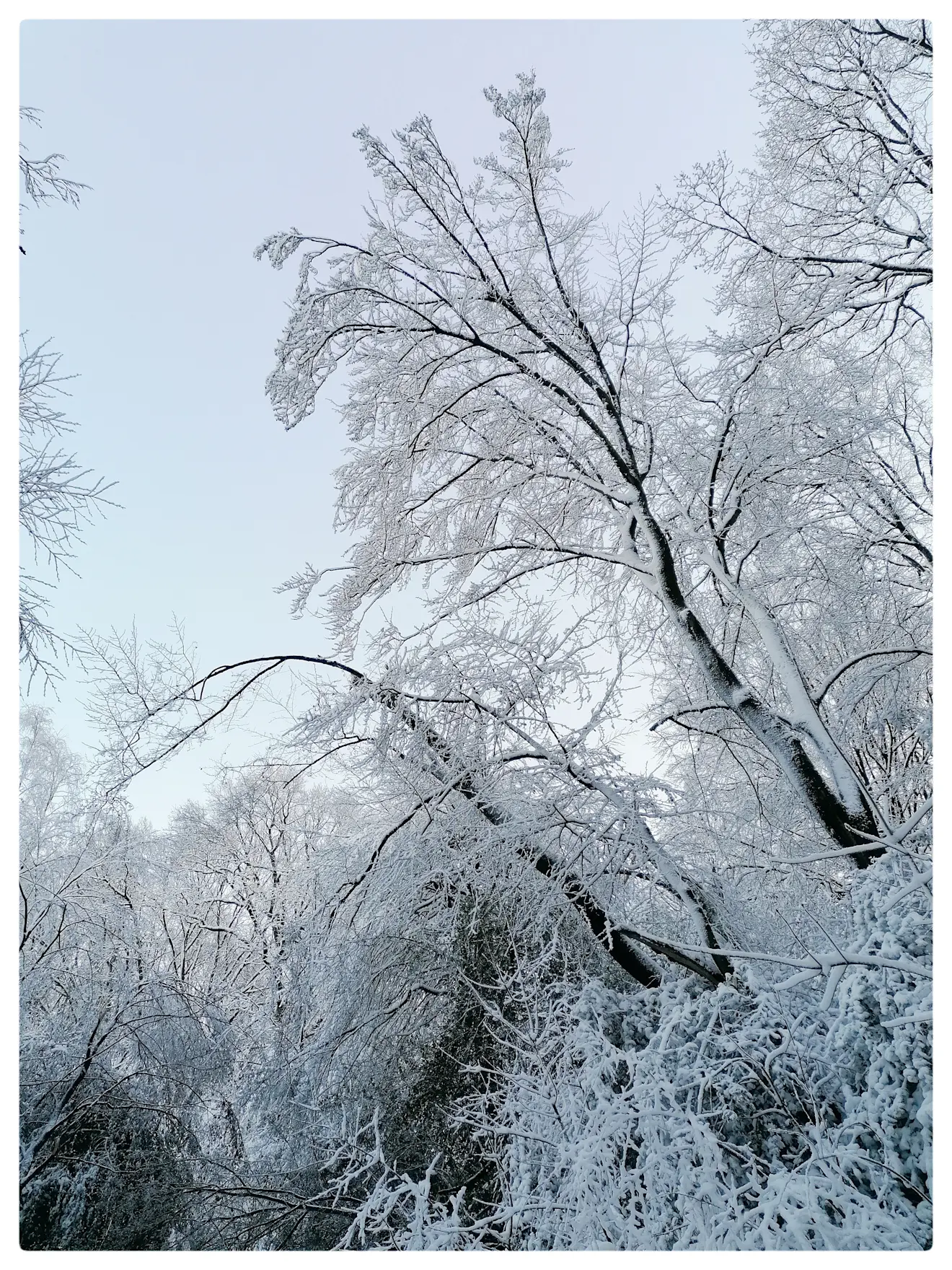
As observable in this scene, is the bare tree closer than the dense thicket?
No

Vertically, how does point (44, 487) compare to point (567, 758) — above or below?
above

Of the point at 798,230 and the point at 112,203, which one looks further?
the point at 798,230

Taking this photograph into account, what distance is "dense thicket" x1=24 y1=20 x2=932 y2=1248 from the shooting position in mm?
1931

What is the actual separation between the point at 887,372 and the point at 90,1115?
449 centimetres

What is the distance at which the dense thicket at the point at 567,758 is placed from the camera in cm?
193

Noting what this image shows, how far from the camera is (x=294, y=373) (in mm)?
2752

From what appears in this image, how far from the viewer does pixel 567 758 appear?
2352 millimetres

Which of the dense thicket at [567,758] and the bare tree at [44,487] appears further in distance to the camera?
the bare tree at [44,487]
